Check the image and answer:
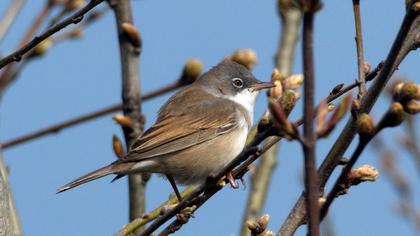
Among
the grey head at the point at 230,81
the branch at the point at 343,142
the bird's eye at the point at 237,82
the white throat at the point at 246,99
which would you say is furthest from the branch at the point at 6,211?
the bird's eye at the point at 237,82

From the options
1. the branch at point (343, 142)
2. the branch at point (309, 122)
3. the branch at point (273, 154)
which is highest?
the branch at point (309, 122)

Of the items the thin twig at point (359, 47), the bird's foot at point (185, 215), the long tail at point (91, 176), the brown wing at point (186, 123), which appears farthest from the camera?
the brown wing at point (186, 123)

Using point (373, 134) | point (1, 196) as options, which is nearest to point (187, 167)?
point (1, 196)

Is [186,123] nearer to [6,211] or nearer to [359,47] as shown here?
[359,47]

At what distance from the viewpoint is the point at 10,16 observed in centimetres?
355

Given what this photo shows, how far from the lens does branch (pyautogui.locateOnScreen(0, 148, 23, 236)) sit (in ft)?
7.94

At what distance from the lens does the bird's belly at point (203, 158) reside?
550 centimetres

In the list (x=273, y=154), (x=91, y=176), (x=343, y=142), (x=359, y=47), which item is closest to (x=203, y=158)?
(x=273, y=154)

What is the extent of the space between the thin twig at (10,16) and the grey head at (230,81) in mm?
3115

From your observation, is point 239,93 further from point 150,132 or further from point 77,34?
point 77,34

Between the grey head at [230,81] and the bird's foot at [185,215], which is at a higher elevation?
the bird's foot at [185,215]

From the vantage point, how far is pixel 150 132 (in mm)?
5496

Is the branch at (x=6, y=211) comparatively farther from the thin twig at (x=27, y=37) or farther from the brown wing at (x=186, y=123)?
the brown wing at (x=186, y=123)

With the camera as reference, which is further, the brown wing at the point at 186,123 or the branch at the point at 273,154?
the brown wing at the point at 186,123
